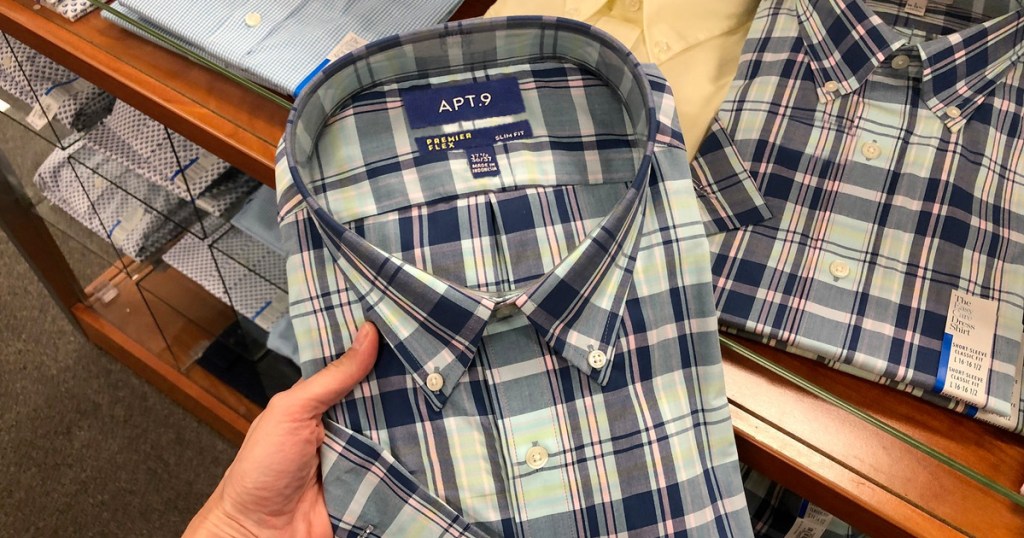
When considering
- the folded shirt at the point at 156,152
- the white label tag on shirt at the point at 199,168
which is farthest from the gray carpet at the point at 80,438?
the white label tag on shirt at the point at 199,168

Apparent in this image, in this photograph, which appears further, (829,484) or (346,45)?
→ (346,45)

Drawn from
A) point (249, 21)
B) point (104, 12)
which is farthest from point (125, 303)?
point (249, 21)

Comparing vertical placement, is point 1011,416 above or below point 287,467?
above

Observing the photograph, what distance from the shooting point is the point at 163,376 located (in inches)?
62.7

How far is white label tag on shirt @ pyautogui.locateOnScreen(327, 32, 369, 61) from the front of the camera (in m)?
0.85

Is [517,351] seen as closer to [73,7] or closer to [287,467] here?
[287,467]

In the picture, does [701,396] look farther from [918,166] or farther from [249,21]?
[249,21]

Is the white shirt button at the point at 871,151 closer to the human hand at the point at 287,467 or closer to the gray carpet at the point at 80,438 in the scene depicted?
the human hand at the point at 287,467

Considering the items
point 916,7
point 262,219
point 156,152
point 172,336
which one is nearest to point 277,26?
point 262,219

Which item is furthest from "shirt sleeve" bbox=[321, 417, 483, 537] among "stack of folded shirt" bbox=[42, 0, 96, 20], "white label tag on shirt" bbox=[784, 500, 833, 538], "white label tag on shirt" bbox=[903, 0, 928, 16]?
"white label tag on shirt" bbox=[903, 0, 928, 16]

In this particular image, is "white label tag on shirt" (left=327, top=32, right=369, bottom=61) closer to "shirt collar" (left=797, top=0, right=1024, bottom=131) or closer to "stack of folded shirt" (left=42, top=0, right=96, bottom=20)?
"stack of folded shirt" (left=42, top=0, right=96, bottom=20)

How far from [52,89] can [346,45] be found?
69 cm

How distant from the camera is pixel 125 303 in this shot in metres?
1.67

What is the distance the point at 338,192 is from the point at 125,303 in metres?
1.17
